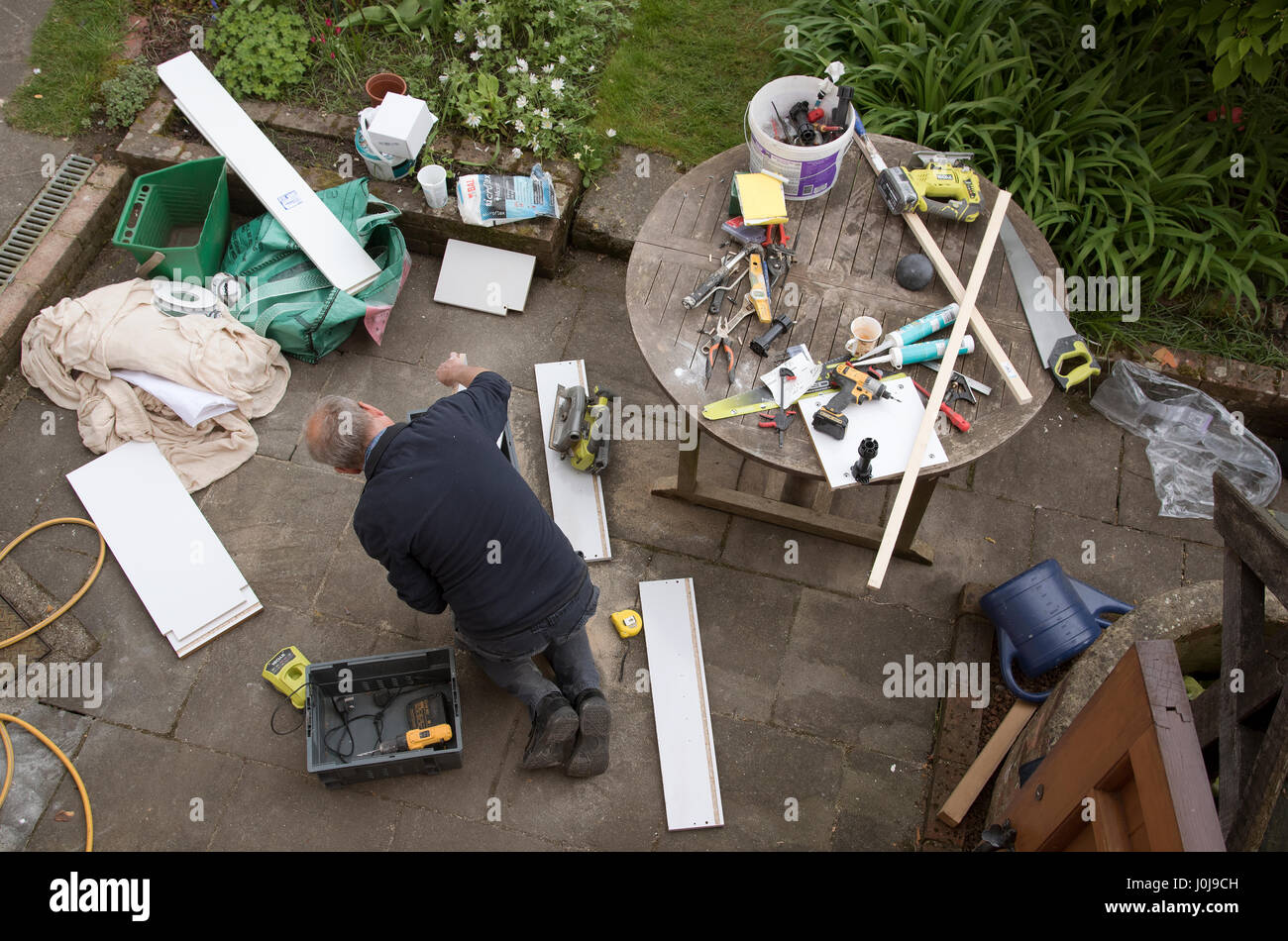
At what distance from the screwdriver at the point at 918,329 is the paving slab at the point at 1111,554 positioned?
4.69ft

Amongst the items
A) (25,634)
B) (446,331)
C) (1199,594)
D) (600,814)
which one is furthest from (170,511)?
(1199,594)

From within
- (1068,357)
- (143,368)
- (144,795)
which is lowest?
(144,795)

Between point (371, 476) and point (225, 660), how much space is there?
1.52 m

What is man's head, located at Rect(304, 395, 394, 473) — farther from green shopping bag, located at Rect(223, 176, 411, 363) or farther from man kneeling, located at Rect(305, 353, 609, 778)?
green shopping bag, located at Rect(223, 176, 411, 363)

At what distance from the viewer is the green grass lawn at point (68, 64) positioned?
A: 5.26 meters

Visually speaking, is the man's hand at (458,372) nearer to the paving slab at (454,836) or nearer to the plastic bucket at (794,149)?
the plastic bucket at (794,149)

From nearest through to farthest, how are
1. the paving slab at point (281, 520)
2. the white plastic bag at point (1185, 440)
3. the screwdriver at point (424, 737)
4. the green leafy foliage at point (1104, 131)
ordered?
the screwdriver at point (424, 737)
the paving slab at point (281, 520)
the white plastic bag at point (1185, 440)
the green leafy foliage at point (1104, 131)

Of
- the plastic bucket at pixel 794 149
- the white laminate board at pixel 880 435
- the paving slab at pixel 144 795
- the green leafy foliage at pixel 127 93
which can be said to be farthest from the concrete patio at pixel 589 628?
the plastic bucket at pixel 794 149

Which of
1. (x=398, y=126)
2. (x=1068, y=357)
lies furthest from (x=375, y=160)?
(x=1068, y=357)

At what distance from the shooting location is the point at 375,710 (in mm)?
3936

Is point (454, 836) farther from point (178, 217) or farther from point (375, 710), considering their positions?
point (178, 217)

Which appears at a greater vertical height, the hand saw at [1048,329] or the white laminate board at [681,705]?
the hand saw at [1048,329]

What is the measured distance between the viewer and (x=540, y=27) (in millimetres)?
5434

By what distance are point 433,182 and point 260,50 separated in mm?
1479
